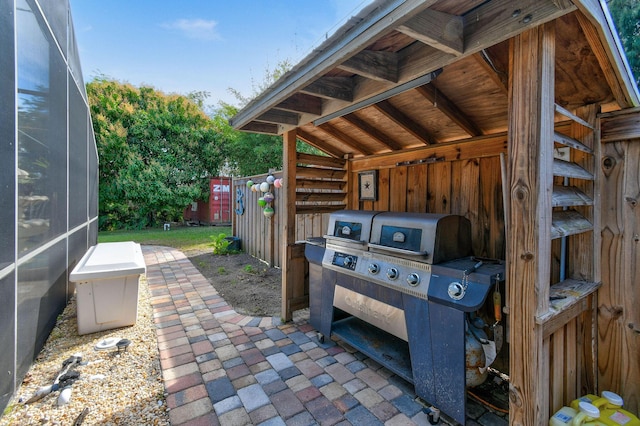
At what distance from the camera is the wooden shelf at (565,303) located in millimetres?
1337

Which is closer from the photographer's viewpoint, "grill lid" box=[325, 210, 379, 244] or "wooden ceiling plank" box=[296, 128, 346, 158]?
"grill lid" box=[325, 210, 379, 244]

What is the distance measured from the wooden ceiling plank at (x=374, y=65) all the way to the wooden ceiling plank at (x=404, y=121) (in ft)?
2.01

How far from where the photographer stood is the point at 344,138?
3.16m

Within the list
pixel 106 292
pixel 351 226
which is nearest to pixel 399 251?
pixel 351 226

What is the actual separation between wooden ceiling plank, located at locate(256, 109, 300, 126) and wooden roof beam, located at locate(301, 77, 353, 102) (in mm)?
817

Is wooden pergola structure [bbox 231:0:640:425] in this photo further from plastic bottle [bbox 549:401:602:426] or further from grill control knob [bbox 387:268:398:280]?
grill control knob [bbox 387:268:398:280]

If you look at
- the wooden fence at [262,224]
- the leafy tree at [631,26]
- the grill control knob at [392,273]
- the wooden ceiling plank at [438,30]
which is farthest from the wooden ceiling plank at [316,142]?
the leafy tree at [631,26]

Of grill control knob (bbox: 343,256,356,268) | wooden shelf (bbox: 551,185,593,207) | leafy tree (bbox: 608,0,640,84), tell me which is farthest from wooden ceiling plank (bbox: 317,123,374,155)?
leafy tree (bbox: 608,0,640,84)

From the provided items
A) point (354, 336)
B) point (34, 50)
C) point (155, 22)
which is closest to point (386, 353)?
point (354, 336)

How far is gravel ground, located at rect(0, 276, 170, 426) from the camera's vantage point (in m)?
Result: 1.70

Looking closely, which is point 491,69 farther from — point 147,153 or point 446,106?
point 147,153

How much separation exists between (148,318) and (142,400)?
1.49m

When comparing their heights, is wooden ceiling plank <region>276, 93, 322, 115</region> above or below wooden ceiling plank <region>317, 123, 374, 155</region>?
above

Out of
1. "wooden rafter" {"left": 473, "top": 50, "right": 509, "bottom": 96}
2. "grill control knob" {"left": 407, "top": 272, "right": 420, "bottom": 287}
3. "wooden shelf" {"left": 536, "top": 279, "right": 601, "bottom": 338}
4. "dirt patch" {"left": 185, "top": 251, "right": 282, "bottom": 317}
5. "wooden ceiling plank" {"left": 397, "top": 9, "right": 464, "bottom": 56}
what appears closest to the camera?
"wooden ceiling plank" {"left": 397, "top": 9, "right": 464, "bottom": 56}
